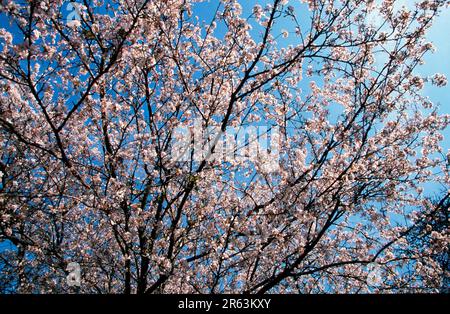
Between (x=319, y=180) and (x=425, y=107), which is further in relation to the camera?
(x=425, y=107)

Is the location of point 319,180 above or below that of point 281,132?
below

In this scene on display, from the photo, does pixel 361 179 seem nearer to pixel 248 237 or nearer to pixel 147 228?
pixel 248 237

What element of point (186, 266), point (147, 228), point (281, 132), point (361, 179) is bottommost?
point (186, 266)

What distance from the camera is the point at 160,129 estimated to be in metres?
7.37

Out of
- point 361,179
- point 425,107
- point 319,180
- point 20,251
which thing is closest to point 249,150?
point 319,180

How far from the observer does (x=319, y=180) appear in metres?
6.60

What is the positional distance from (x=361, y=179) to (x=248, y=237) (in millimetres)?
2492

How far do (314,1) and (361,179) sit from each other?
3452mm

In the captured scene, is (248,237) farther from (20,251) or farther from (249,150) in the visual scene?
(20,251)

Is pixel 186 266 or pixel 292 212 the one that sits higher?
pixel 292 212

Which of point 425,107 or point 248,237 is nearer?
point 248,237

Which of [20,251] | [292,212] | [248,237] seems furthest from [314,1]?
[20,251]
